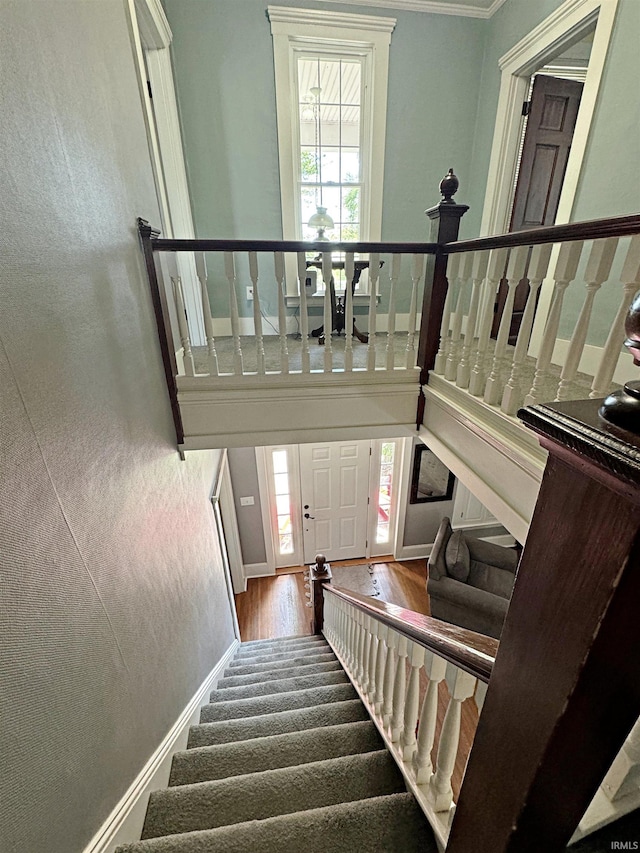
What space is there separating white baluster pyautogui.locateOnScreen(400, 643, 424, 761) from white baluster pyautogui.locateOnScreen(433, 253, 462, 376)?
Answer: 1.48 m

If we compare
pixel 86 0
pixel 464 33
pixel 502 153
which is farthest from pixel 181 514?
pixel 464 33

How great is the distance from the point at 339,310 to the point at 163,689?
9.90 feet

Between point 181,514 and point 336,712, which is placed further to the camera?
point 181,514

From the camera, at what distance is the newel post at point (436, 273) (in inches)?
75.1

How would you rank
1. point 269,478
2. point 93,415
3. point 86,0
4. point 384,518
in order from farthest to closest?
1. point 384,518
2. point 269,478
3. point 86,0
4. point 93,415

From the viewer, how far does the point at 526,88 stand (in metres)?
2.90

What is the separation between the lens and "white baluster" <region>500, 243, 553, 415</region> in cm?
134

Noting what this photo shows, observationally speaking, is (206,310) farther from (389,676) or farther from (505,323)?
(389,676)

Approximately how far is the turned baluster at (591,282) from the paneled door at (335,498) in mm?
3230

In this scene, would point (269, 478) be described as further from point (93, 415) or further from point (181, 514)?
point (93, 415)

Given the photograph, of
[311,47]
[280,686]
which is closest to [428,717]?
[280,686]

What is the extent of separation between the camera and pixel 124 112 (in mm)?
1585

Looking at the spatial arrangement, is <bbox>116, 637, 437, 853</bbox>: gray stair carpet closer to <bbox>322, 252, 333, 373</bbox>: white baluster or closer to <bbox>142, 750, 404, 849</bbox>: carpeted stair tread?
<bbox>142, 750, 404, 849</bbox>: carpeted stair tread

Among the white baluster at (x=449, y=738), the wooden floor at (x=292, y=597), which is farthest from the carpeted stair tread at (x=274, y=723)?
the wooden floor at (x=292, y=597)
